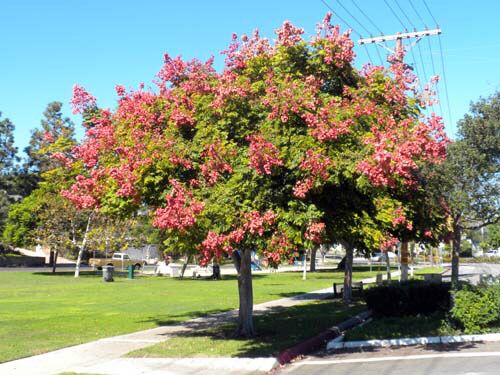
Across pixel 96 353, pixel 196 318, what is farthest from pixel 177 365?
pixel 196 318

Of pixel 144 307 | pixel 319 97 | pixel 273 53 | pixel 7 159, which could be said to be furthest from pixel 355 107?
pixel 7 159

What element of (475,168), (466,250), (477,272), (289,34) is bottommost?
(477,272)

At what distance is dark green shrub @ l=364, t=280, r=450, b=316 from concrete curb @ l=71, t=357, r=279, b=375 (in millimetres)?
6704

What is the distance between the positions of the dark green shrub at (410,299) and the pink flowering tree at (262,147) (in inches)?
158

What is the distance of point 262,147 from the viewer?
9.46 meters

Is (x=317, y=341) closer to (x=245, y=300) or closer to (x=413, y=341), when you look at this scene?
(x=245, y=300)

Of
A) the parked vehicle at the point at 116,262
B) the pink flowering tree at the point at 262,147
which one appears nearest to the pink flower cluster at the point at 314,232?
the pink flowering tree at the point at 262,147

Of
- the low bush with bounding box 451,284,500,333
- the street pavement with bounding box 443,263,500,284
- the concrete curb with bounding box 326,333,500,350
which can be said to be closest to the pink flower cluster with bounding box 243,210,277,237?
the concrete curb with bounding box 326,333,500,350

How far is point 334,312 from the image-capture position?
18.3m

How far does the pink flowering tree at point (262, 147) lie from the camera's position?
9.44 m

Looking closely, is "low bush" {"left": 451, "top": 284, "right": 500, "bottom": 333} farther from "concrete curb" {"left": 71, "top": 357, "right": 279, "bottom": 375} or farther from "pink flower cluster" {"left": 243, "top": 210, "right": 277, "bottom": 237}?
"pink flower cluster" {"left": 243, "top": 210, "right": 277, "bottom": 237}

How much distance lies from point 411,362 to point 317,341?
9.15ft

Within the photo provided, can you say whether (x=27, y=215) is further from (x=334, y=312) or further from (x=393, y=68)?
(x=393, y=68)

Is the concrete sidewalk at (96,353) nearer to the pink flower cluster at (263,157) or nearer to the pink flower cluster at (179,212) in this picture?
the pink flower cluster at (179,212)
